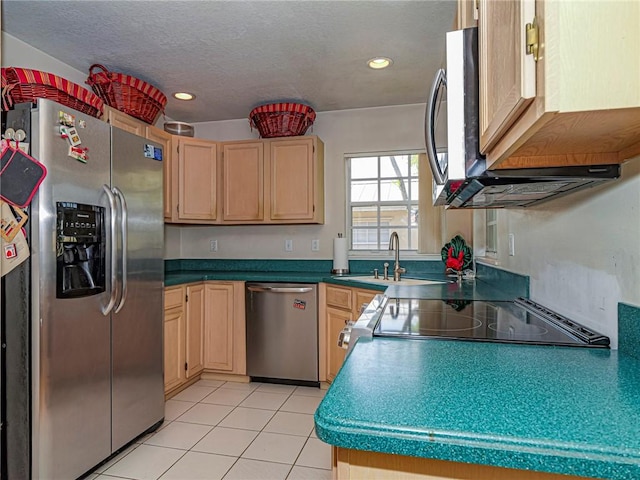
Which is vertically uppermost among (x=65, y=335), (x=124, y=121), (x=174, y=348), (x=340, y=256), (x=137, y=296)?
(x=124, y=121)

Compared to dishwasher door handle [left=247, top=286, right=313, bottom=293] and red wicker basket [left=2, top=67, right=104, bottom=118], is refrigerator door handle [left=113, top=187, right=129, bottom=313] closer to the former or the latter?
red wicker basket [left=2, top=67, right=104, bottom=118]

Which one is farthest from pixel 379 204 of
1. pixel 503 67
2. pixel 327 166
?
pixel 503 67

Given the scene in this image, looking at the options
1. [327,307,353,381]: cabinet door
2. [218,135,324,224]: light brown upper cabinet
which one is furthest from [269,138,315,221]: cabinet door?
[327,307,353,381]: cabinet door

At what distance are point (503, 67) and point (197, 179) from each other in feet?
9.95

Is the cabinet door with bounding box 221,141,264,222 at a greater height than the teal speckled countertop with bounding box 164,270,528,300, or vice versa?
the cabinet door with bounding box 221,141,264,222

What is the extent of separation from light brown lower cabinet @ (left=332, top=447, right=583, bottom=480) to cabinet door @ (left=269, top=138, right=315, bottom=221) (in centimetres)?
277

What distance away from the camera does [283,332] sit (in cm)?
311

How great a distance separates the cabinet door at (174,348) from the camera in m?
2.76

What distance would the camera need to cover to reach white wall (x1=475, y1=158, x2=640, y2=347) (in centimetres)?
94

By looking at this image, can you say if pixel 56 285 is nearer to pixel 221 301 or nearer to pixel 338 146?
pixel 221 301

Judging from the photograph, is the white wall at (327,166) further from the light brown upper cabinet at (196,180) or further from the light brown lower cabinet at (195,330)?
the light brown lower cabinet at (195,330)

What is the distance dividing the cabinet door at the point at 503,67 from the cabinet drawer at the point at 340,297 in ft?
6.74

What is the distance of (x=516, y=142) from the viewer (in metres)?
0.72

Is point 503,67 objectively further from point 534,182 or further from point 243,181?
point 243,181
